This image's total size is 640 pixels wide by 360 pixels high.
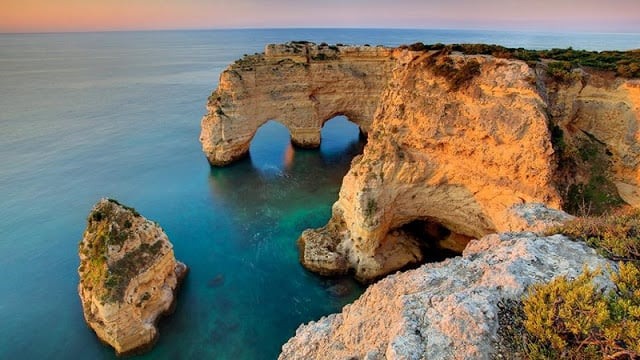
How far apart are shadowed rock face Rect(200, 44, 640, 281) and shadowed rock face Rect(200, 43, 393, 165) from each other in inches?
617

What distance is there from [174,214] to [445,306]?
2330cm

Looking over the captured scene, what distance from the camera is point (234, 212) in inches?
1041

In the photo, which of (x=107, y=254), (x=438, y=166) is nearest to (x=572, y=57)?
(x=438, y=166)

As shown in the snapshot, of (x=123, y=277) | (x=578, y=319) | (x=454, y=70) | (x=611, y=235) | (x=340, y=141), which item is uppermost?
(x=454, y=70)

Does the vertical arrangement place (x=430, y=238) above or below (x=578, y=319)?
→ below

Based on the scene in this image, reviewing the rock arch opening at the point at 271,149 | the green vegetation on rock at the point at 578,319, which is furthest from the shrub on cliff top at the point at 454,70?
the rock arch opening at the point at 271,149

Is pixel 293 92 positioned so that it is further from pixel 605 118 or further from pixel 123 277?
pixel 605 118

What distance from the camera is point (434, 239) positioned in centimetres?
2091

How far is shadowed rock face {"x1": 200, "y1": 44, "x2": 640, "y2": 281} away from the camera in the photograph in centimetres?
1544

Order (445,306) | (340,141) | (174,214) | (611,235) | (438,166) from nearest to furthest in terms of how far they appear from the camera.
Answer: (445,306) → (611,235) → (438,166) → (174,214) → (340,141)

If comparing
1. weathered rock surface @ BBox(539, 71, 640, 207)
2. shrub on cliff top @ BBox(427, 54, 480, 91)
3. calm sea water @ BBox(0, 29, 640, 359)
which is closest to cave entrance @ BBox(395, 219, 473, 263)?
calm sea water @ BBox(0, 29, 640, 359)

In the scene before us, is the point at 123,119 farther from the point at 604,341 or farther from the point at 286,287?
→ the point at 604,341

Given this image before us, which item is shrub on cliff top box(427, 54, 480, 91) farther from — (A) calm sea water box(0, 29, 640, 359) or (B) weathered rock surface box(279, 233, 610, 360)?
(A) calm sea water box(0, 29, 640, 359)

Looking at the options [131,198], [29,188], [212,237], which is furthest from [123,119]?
[212,237]
